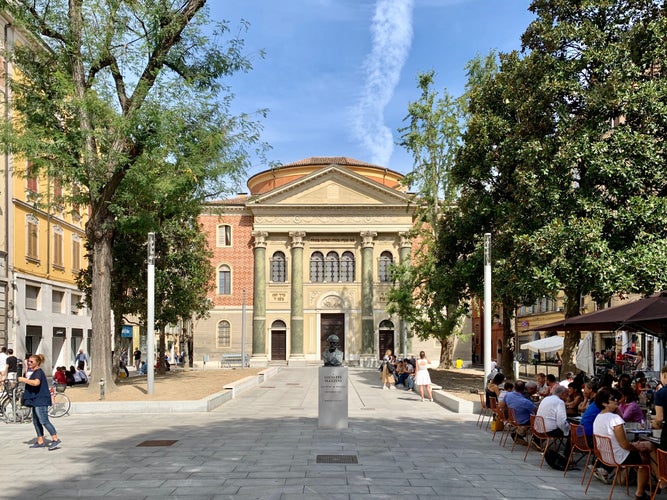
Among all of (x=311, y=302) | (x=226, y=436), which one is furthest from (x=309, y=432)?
(x=311, y=302)

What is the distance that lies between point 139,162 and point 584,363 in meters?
14.1

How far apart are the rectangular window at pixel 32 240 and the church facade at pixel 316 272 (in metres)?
21.2

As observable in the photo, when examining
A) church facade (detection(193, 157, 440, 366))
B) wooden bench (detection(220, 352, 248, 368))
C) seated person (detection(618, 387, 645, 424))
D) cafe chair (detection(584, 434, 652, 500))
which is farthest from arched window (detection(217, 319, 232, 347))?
cafe chair (detection(584, 434, 652, 500))

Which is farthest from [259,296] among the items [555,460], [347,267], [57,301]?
[555,460]

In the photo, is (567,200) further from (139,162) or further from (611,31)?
(139,162)

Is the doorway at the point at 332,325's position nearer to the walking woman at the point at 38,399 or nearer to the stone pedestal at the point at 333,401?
the stone pedestal at the point at 333,401

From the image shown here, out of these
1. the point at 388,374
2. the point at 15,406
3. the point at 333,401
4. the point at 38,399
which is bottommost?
the point at 388,374

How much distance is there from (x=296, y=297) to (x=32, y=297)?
74.9 feet

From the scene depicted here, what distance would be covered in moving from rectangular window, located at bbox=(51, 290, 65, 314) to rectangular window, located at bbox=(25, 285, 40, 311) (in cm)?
189

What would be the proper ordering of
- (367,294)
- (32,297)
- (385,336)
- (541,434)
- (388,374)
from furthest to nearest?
(385,336) < (367,294) < (32,297) < (388,374) < (541,434)

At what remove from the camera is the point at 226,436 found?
12695mm

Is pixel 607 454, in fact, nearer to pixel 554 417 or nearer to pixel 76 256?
pixel 554 417

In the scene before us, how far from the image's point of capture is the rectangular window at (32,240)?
29.1 meters

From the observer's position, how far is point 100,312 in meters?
19.3
